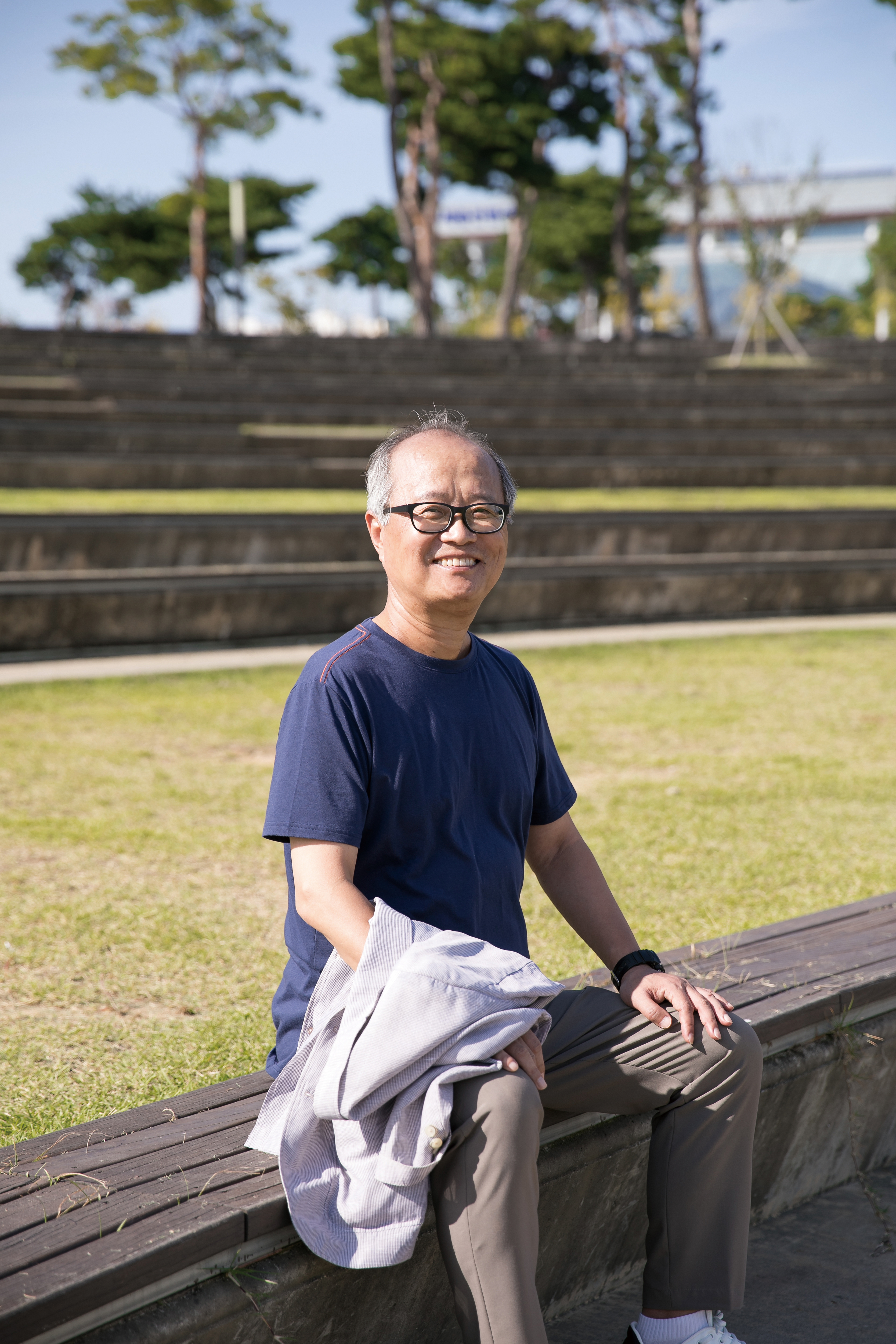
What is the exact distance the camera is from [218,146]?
110ft

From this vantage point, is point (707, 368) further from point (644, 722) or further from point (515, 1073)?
point (515, 1073)

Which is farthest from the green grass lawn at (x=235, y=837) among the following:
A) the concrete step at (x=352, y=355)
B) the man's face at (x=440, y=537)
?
the concrete step at (x=352, y=355)

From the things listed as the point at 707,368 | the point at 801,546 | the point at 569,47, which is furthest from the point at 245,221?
the point at 801,546

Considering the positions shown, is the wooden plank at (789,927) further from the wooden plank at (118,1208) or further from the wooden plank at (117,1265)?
the wooden plank at (117,1265)

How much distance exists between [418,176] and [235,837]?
122 ft

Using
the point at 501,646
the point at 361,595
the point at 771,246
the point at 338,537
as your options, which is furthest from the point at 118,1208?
the point at 771,246

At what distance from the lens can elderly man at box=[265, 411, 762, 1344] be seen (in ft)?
6.34

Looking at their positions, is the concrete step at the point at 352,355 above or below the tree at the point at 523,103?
below

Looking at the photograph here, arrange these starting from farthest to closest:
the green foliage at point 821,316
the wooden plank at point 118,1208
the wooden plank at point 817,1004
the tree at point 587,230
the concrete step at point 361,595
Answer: the green foliage at point 821,316 → the tree at point 587,230 → the concrete step at point 361,595 → the wooden plank at point 817,1004 → the wooden plank at point 118,1208

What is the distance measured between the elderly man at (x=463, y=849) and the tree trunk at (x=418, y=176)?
89.1 feet

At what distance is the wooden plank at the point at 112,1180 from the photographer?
5.52 feet

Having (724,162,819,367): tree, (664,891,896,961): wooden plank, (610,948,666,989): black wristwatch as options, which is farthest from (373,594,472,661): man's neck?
(724,162,819,367): tree

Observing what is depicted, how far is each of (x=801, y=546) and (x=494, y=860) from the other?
898cm

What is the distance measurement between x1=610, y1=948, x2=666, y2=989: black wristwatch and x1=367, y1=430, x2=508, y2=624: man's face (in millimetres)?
699
